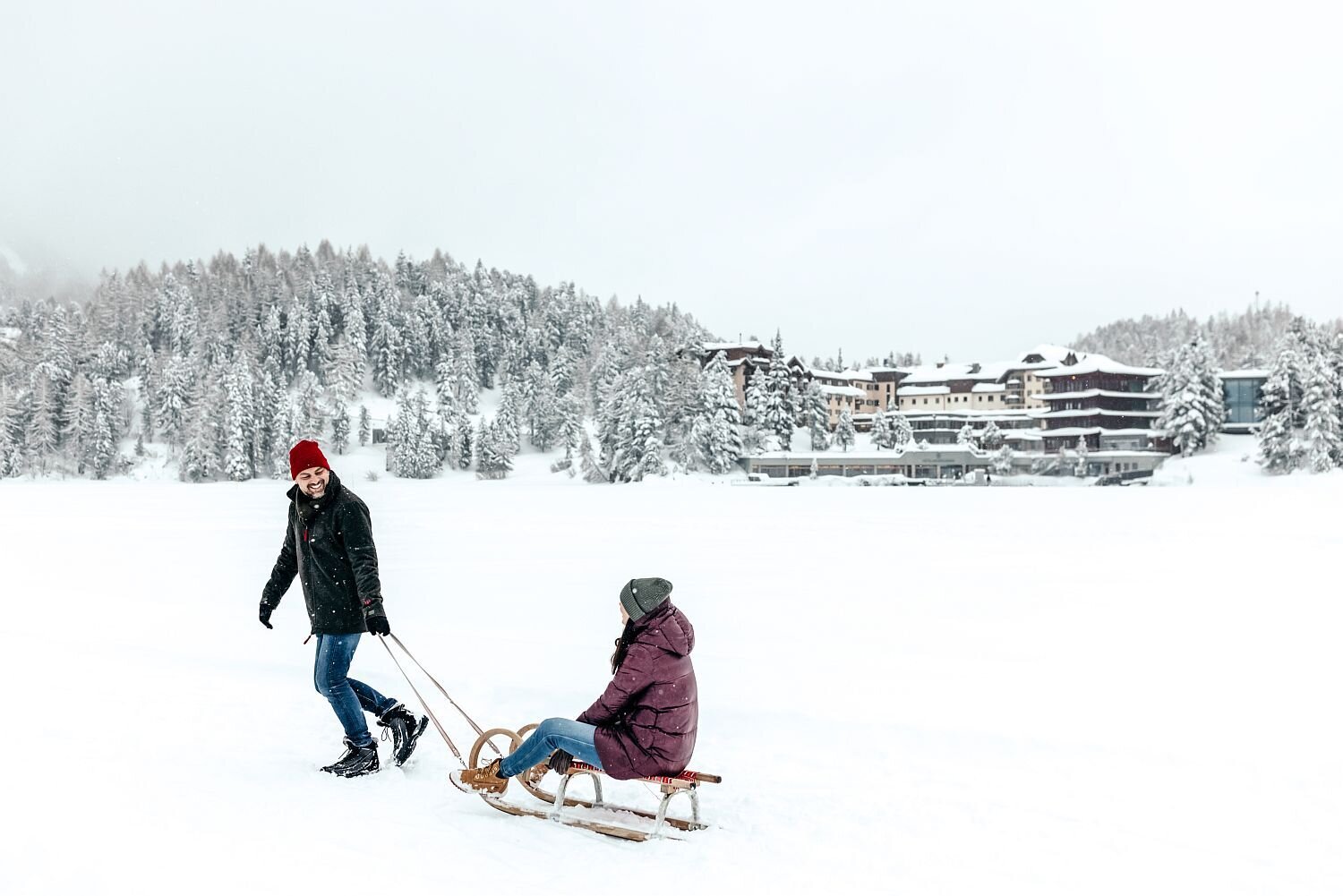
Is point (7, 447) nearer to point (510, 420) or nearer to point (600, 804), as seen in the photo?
point (510, 420)

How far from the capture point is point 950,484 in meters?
67.3

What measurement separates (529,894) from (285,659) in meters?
6.19

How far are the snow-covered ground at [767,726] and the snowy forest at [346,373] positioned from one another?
53.7m

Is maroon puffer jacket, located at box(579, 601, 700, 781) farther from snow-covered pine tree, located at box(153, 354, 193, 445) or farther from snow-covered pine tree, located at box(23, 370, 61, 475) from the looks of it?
snow-covered pine tree, located at box(153, 354, 193, 445)

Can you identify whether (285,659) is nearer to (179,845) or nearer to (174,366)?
(179,845)

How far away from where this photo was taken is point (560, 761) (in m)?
4.91

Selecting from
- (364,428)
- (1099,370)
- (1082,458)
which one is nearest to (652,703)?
(1082,458)

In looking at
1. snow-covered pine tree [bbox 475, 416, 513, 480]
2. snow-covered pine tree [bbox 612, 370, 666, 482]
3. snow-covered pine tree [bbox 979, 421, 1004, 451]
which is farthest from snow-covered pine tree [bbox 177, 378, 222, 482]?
snow-covered pine tree [bbox 979, 421, 1004, 451]

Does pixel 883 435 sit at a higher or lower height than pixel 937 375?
lower

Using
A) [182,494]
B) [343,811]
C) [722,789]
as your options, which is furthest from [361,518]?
[182,494]

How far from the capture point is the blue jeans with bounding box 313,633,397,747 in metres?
5.61

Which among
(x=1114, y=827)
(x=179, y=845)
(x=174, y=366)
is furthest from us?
(x=174, y=366)

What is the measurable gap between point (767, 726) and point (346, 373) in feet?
364

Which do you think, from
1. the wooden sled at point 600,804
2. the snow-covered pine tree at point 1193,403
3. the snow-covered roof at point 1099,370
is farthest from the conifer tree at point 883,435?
the wooden sled at point 600,804
